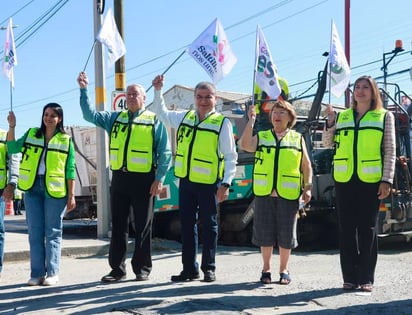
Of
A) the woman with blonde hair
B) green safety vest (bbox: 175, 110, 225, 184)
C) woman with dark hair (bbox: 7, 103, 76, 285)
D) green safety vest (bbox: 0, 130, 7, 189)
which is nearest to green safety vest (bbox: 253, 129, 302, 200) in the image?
the woman with blonde hair

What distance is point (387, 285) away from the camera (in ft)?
18.5

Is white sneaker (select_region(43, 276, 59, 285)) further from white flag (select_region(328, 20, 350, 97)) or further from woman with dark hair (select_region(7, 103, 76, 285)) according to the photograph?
white flag (select_region(328, 20, 350, 97))

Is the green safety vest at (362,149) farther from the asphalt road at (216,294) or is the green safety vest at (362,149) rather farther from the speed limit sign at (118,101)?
the speed limit sign at (118,101)

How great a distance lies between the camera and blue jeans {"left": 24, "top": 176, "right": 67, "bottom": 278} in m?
5.95

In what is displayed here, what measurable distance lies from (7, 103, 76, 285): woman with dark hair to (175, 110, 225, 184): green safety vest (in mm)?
1223

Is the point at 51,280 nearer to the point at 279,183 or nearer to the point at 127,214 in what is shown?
the point at 127,214

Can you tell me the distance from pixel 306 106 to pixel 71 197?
22.6 ft

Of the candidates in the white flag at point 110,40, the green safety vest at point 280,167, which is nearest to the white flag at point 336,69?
the white flag at point 110,40

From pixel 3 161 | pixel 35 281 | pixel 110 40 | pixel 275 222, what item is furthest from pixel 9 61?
pixel 275 222

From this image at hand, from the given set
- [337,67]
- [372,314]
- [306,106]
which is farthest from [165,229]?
[372,314]

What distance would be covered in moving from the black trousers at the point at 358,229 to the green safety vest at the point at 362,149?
9 cm

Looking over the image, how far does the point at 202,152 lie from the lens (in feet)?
19.2

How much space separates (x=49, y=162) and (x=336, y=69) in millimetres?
5012

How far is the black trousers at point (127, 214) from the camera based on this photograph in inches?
235
